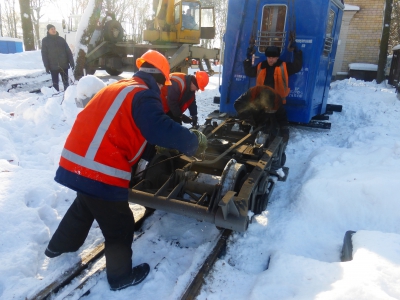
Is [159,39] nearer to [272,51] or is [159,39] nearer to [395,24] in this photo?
[272,51]

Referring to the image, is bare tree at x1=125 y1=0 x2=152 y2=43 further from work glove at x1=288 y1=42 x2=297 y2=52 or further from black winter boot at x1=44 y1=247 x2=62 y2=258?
black winter boot at x1=44 y1=247 x2=62 y2=258

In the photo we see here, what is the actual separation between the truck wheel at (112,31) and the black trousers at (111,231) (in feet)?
38.0

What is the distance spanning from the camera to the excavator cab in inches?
489

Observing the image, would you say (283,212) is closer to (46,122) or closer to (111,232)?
(111,232)

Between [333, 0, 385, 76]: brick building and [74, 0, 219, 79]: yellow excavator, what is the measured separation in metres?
7.42

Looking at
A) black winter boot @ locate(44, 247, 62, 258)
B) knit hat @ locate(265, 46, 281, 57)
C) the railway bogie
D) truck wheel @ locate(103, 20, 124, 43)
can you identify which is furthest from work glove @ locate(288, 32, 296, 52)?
truck wheel @ locate(103, 20, 124, 43)

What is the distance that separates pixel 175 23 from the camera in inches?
496

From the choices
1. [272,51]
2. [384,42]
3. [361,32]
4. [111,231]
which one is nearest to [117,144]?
[111,231]

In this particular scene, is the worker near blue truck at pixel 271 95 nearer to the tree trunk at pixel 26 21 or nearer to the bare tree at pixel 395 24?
the tree trunk at pixel 26 21

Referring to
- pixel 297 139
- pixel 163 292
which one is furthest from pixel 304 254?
pixel 297 139

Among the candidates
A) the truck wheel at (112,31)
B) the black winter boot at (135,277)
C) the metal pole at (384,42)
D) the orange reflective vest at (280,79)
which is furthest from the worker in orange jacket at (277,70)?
the metal pole at (384,42)

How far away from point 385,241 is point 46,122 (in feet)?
19.1

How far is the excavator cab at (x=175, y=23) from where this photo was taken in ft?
40.8

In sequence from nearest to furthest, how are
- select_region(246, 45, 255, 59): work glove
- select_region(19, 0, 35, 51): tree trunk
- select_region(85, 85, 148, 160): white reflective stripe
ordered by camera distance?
select_region(85, 85, 148, 160): white reflective stripe → select_region(246, 45, 255, 59): work glove → select_region(19, 0, 35, 51): tree trunk
